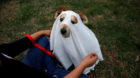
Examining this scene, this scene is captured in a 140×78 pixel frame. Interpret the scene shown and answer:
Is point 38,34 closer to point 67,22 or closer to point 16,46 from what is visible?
point 16,46

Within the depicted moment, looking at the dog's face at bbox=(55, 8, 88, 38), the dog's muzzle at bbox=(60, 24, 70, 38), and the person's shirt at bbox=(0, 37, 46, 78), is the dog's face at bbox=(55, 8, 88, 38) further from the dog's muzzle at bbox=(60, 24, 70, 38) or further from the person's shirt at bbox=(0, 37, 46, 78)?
the person's shirt at bbox=(0, 37, 46, 78)

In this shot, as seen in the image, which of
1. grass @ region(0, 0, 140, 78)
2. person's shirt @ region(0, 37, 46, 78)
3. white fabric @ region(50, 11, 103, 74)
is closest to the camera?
person's shirt @ region(0, 37, 46, 78)

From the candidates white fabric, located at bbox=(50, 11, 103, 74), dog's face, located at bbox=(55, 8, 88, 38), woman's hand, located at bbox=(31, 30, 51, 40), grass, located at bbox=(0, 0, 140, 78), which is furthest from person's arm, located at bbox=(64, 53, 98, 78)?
grass, located at bbox=(0, 0, 140, 78)

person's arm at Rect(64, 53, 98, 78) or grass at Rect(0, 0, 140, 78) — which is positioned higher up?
person's arm at Rect(64, 53, 98, 78)

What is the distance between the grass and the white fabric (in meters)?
0.76

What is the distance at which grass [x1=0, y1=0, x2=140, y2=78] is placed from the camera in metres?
1.94

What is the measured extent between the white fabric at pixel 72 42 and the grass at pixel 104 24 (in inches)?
29.9

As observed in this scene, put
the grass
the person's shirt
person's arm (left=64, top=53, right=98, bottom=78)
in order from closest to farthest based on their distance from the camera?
1. the person's shirt
2. person's arm (left=64, top=53, right=98, bottom=78)
3. the grass

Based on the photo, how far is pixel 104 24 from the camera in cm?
250

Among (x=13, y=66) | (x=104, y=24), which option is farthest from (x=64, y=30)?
(x=104, y=24)

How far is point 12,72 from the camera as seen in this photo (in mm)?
759

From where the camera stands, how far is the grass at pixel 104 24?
1.94 meters

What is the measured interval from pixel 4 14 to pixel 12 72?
8.61 ft

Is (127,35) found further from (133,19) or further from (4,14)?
(4,14)
